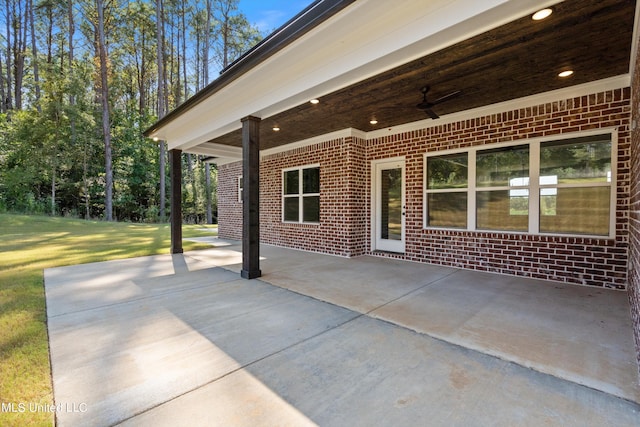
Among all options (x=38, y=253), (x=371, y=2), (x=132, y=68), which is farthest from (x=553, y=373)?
(x=132, y=68)

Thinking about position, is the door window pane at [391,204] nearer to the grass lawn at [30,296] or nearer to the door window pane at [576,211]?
the door window pane at [576,211]

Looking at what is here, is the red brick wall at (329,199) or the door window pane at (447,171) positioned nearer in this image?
the door window pane at (447,171)

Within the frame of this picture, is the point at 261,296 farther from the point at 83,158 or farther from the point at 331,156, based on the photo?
the point at 83,158

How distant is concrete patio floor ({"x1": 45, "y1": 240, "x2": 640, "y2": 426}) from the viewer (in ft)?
5.45

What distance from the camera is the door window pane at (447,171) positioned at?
5.34 meters

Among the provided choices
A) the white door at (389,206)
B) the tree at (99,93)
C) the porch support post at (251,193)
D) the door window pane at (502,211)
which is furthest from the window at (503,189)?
the tree at (99,93)

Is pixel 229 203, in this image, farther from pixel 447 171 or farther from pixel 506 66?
pixel 506 66

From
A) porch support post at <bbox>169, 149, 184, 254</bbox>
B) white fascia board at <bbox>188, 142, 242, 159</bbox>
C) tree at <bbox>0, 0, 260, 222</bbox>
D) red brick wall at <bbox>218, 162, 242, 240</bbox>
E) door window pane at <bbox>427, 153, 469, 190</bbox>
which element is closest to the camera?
door window pane at <bbox>427, 153, 469, 190</bbox>

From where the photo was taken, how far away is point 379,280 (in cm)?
447

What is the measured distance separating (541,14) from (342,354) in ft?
10.8

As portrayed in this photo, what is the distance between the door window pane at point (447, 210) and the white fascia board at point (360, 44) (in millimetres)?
3198

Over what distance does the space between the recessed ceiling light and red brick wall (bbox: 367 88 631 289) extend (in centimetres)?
241

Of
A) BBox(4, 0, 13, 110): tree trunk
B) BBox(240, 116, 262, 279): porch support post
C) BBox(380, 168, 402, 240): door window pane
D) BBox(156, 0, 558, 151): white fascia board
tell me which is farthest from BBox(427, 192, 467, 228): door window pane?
BBox(4, 0, 13, 110): tree trunk

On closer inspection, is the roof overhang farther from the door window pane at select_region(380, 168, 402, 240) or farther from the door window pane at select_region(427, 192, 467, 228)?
the door window pane at select_region(380, 168, 402, 240)
